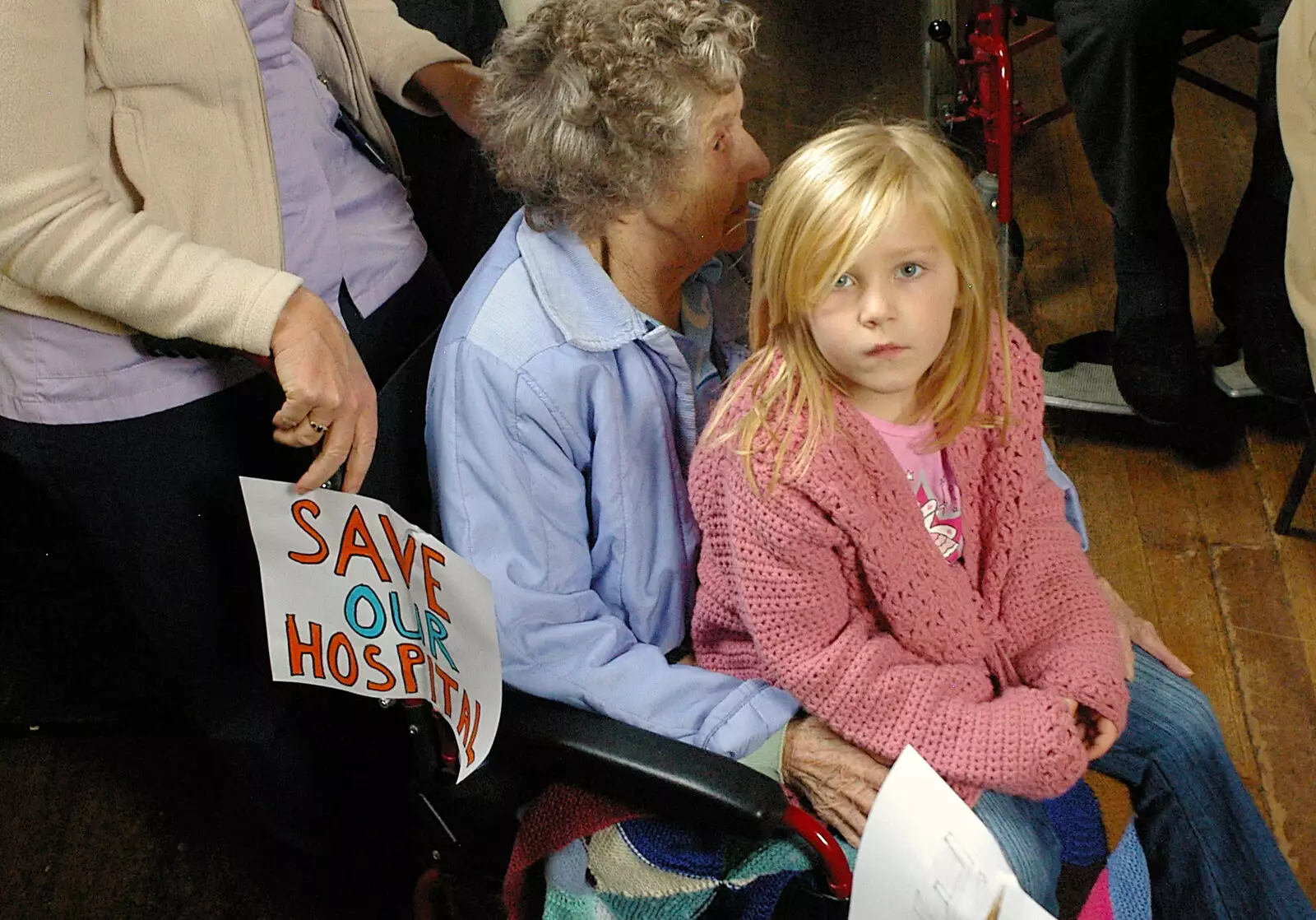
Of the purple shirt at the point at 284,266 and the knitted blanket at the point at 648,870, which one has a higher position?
the purple shirt at the point at 284,266

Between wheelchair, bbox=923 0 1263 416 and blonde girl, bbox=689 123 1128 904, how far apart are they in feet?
2.69

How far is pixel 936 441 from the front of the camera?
3.99 feet

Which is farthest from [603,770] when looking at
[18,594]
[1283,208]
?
[18,594]

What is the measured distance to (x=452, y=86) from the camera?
1.42 m

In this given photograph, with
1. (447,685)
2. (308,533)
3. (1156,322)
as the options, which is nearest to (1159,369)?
(1156,322)

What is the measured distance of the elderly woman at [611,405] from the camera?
121 centimetres

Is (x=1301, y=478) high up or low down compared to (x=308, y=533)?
down

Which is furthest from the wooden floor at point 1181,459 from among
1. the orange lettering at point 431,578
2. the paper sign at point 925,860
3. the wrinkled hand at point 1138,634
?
the orange lettering at point 431,578

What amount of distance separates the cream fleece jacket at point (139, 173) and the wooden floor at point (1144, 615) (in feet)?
2.84

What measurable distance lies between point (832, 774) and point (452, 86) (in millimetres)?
860

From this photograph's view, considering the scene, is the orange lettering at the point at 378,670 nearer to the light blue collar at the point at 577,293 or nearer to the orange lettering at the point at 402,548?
the orange lettering at the point at 402,548

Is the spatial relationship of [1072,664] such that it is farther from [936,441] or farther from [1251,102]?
[1251,102]

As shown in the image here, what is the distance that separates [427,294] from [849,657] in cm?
63

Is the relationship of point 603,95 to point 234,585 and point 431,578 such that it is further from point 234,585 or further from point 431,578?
point 234,585
